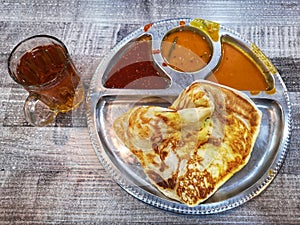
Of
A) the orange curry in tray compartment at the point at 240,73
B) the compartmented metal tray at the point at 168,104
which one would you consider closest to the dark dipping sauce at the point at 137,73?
the compartmented metal tray at the point at 168,104

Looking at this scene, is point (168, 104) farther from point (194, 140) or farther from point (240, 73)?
point (240, 73)

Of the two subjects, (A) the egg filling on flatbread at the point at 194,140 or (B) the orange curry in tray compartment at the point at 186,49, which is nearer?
(A) the egg filling on flatbread at the point at 194,140

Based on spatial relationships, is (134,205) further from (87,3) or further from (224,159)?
(87,3)

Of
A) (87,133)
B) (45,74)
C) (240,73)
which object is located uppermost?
(240,73)

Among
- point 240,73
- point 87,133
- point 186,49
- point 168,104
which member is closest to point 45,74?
point 87,133

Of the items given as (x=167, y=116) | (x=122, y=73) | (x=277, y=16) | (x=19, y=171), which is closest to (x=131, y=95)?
(x=122, y=73)

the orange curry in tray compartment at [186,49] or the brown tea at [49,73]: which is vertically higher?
the orange curry in tray compartment at [186,49]

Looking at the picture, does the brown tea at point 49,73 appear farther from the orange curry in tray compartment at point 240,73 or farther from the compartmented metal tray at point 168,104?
the orange curry in tray compartment at point 240,73
